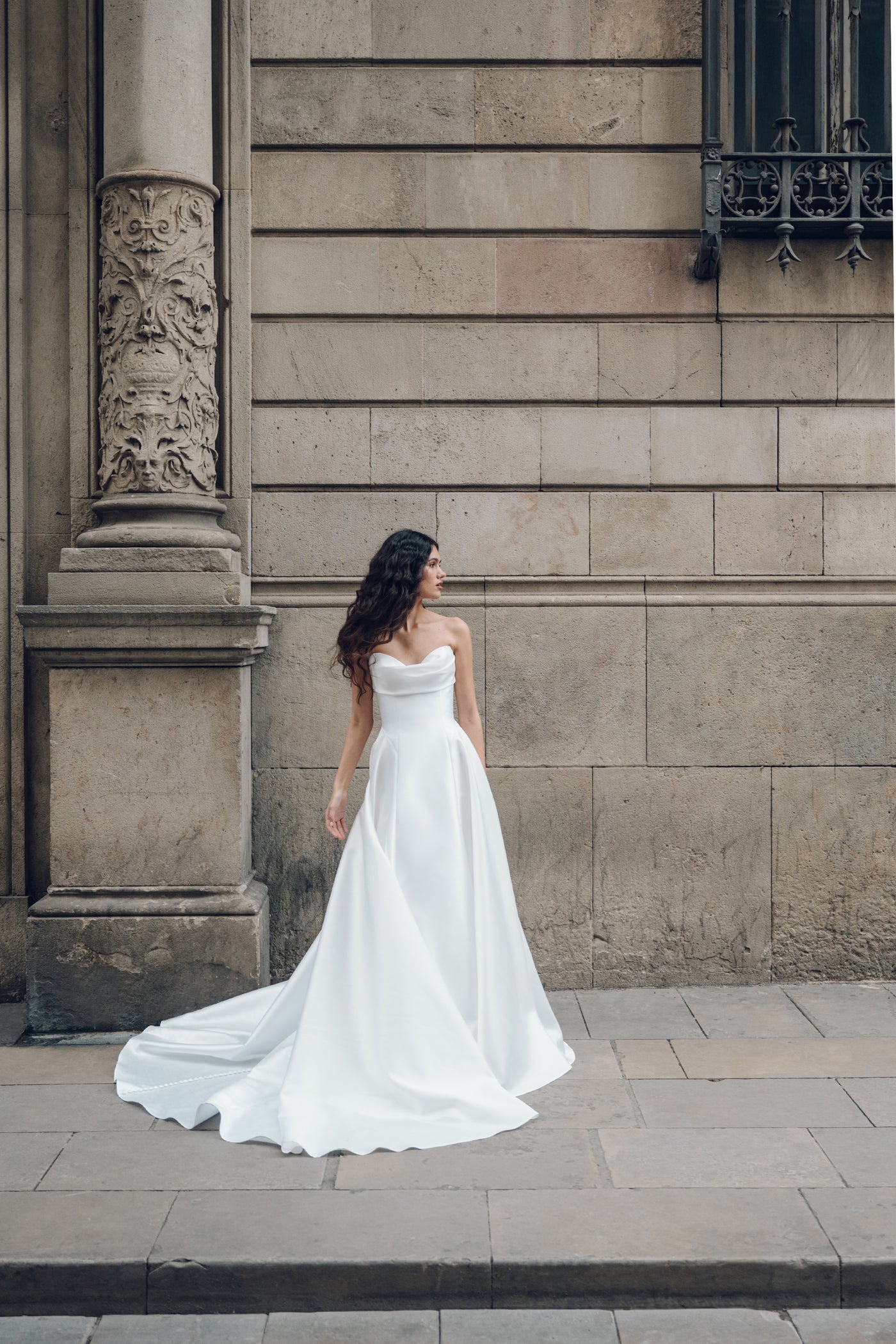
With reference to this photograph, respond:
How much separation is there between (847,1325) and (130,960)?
3.65 m

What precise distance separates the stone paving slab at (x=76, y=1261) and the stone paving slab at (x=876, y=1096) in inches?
106

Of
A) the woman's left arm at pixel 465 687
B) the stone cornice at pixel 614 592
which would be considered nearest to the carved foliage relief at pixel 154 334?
the stone cornice at pixel 614 592

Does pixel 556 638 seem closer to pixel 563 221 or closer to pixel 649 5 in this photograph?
pixel 563 221

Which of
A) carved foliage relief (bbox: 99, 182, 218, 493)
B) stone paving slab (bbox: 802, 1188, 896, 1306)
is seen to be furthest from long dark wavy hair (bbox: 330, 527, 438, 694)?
stone paving slab (bbox: 802, 1188, 896, 1306)

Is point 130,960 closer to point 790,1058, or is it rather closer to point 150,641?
point 150,641

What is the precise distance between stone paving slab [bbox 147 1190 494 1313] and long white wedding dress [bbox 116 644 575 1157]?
66 centimetres

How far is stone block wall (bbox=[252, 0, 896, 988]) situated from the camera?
6.78 metres

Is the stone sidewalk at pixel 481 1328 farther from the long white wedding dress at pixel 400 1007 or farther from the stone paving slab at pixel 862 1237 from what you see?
the long white wedding dress at pixel 400 1007

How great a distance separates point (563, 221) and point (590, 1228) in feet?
16.7

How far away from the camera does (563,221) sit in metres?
6.83

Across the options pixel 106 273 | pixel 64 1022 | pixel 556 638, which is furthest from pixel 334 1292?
pixel 106 273

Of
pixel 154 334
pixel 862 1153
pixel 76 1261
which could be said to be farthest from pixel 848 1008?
pixel 154 334

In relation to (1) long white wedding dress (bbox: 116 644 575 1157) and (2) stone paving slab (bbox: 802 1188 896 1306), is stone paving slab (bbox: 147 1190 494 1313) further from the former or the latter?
(2) stone paving slab (bbox: 802 1188 896 1306)

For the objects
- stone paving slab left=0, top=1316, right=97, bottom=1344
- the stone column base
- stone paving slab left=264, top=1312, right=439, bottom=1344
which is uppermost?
→ the stone column base
